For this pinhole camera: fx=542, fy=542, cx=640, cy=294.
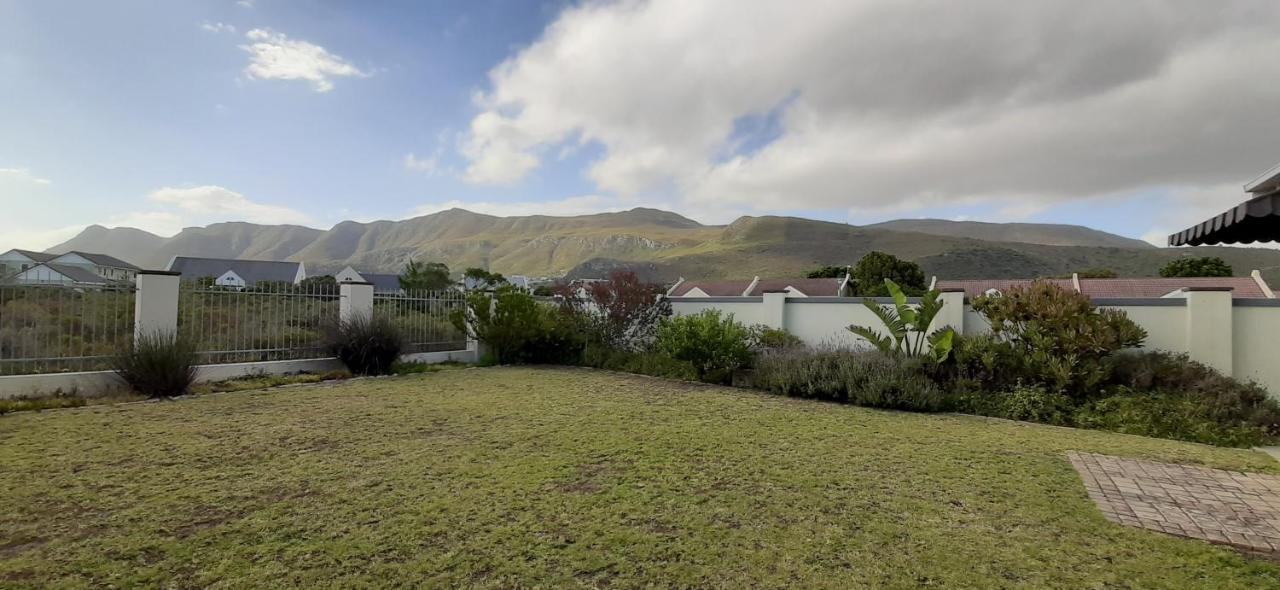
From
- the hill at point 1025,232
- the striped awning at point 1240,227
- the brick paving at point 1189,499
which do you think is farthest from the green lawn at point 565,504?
the hill at point 1025,232

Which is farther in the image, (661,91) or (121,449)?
(661,91)

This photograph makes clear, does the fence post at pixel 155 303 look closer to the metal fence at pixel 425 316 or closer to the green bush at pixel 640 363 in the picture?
the metal fence at pixel 425 316

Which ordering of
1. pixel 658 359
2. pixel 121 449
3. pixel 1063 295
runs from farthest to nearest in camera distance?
1. pixel 658 359
2. pixel 1063 295
3. pixel 121 449

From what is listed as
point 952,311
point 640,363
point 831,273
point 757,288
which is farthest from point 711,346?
point 831,273

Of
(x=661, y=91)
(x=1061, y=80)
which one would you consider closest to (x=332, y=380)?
(x=661, y=91)

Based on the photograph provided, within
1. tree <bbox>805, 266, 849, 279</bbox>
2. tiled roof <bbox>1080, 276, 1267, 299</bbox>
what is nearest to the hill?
tree <bbox>805, 266, 849, 279</bbox>

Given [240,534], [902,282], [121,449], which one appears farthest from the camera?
[902,282]

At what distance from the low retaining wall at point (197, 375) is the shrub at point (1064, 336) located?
11173 mm

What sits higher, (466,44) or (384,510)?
(466,44)

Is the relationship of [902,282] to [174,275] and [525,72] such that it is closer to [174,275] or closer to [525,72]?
[525,72]

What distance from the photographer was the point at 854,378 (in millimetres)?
8320

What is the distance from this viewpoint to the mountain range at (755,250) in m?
68.3

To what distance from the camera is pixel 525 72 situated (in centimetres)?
1417

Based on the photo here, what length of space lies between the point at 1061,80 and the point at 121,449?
1757 centimetres
